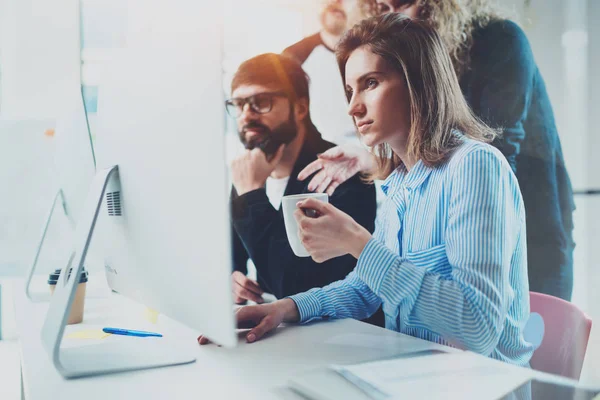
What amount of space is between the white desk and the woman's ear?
61 centimetres

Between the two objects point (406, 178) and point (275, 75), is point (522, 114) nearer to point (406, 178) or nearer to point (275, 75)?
point (406, 178)

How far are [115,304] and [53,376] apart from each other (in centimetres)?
72

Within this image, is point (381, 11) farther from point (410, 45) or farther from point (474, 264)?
point (474, 264)

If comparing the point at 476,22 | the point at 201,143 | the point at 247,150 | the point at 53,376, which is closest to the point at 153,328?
the point at 53,376

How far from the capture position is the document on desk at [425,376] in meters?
0.76

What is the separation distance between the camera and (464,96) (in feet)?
3.95

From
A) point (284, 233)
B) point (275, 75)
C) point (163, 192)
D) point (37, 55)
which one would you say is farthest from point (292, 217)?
point (37, 55)

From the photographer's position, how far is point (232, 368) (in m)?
0.90

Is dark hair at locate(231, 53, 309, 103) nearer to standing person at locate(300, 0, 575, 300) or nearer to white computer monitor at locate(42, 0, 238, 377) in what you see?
standing person at locate(300, 0, 575, 300)

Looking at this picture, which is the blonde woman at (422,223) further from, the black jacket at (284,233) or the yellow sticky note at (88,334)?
the yellow sticky note at (88,334)

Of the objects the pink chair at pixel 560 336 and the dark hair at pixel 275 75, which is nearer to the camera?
the pink chair at pixel 560 336

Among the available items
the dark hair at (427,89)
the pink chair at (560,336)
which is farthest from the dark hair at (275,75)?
the pink chair at (560,336)

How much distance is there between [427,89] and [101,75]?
728 millimetres

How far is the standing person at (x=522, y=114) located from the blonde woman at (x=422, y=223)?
0.03m
